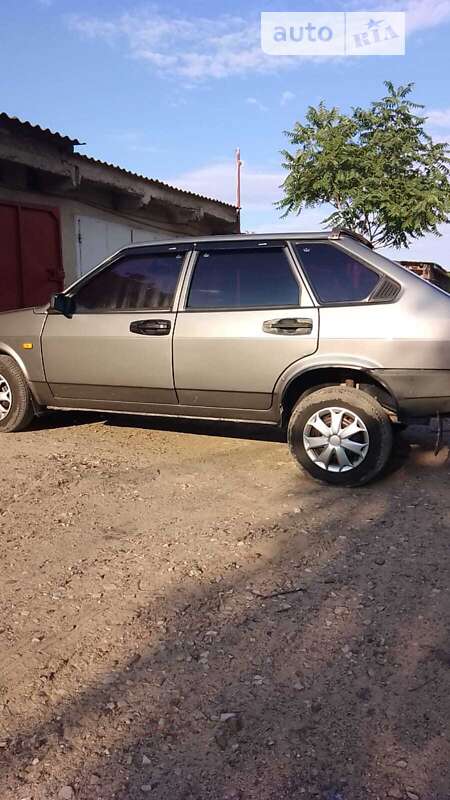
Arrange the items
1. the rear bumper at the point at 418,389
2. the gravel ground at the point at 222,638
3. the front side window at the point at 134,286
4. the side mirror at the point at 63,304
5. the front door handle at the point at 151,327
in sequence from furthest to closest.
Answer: the side mirror at the point at 63,304 < the front side window at the point at 134,286 < the front door handle at the point at 151,327 < the rear bumper at the point at 418,389 < the gravel ground at the point at 222,638

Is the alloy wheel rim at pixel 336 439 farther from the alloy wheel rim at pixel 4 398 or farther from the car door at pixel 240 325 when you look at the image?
the alloy wheel rim at pixel 4 398

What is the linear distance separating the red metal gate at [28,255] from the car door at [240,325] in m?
5.26

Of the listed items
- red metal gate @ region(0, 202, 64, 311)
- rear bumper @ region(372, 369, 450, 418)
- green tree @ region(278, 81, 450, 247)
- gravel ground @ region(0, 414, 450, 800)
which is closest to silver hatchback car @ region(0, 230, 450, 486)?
rear bumper @ region(372, 369, 450, 418)

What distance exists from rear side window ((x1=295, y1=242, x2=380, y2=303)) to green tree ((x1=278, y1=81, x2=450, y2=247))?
1292 cm

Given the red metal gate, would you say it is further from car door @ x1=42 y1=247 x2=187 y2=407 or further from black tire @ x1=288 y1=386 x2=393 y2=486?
black tire @ x1=288 y1=386 x2=393 y2=486

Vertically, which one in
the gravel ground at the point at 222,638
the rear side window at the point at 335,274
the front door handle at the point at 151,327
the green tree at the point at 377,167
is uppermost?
the green tree at the point at 377,167

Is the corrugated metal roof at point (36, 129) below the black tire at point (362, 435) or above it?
above

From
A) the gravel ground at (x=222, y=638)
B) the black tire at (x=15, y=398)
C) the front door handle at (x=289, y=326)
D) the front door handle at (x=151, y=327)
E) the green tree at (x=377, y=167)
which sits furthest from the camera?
the green tree at (x=377, y=167)

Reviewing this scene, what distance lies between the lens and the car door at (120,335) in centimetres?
493

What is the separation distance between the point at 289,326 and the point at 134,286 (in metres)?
1.44

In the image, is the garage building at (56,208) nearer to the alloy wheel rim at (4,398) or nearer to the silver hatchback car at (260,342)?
the alloy wheel rim at (4,398)

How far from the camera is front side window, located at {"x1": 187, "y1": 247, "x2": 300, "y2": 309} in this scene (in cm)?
461

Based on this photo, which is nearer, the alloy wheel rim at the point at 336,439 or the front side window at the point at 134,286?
the alloy wheel rim at the point at 336,439

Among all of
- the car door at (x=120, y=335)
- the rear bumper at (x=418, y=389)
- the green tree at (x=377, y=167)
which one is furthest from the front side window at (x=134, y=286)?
the green tree at (x=377, y=167)
